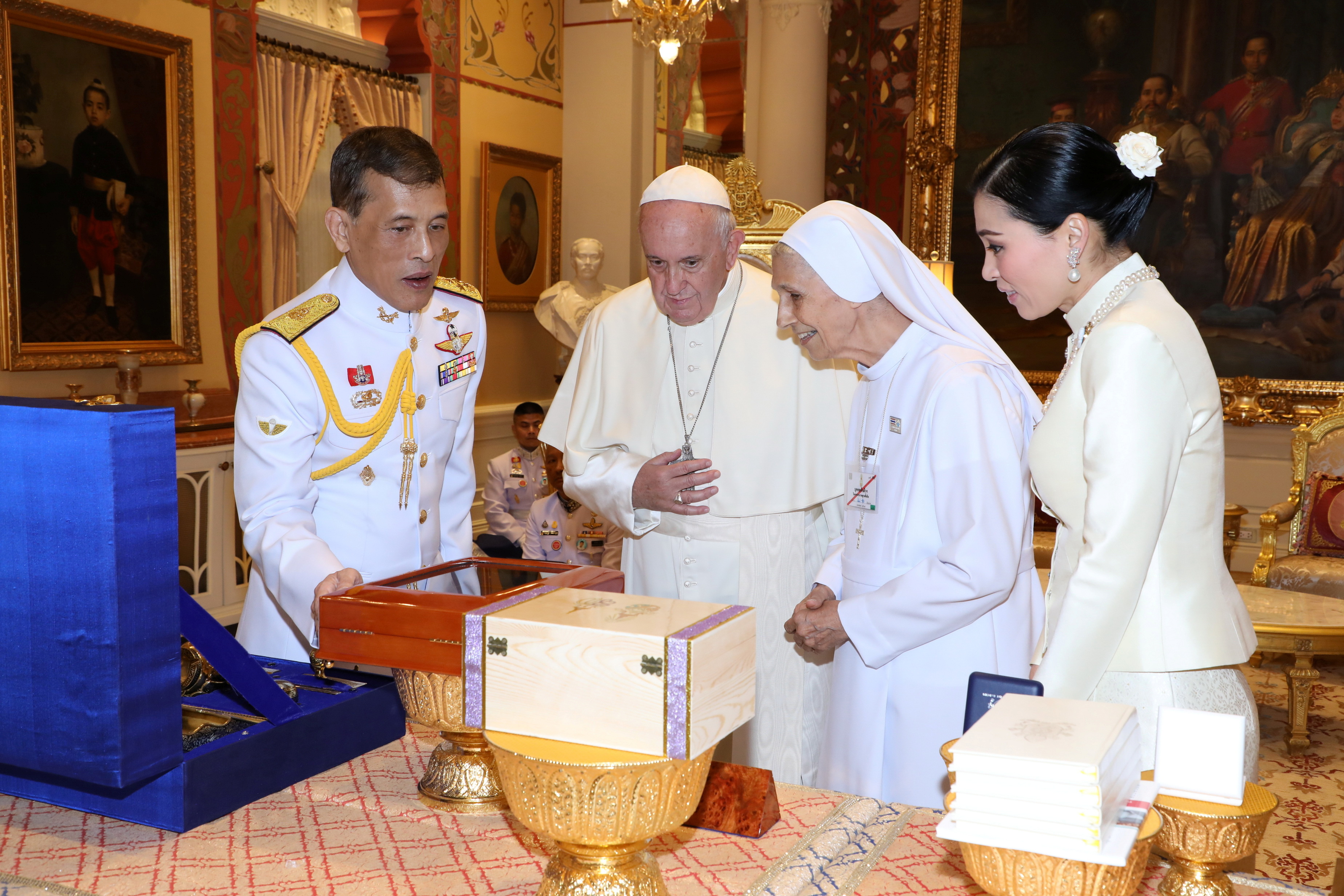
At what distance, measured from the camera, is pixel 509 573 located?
5.77 ft

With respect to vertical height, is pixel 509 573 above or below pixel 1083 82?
below

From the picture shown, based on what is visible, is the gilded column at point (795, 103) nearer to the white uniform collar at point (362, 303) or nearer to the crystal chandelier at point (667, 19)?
the crystal chandelier at point (667, 19)

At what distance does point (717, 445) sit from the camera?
324 centimetres

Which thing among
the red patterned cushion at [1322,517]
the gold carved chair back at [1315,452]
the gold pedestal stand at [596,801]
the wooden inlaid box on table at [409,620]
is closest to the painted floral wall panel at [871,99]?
the gold carved chair back at [1315,452]

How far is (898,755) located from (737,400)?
1180 millimetres

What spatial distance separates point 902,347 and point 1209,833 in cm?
147

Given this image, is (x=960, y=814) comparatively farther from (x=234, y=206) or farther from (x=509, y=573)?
(x=234, y=206)

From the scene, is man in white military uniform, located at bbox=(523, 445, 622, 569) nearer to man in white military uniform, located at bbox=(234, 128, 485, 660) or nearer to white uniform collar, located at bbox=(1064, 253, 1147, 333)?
man in white military uniform, located at bbox=(234, 128, 485, 660)

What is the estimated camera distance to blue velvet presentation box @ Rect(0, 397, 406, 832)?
149 cm

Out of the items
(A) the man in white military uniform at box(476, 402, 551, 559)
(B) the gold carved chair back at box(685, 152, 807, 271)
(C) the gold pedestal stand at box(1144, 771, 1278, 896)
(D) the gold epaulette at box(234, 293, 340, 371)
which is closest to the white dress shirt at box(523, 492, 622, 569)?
(A) the man in white military uniform at box(476, 402, 551, 559)

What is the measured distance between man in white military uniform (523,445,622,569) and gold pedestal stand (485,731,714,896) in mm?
4469

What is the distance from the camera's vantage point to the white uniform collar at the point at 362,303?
2.36m

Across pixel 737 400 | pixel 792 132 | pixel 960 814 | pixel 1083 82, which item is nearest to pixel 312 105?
pixel 792 132

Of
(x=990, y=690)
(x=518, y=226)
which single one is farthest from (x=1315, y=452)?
(x=990, y=690)
